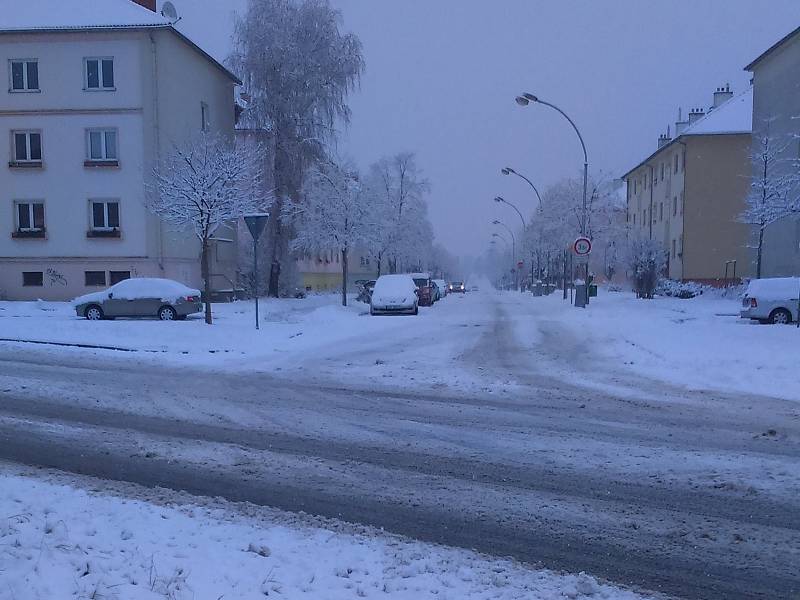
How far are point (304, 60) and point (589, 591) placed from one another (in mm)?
33782

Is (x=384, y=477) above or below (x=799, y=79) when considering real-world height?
below

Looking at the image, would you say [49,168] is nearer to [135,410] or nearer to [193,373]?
[193,373]

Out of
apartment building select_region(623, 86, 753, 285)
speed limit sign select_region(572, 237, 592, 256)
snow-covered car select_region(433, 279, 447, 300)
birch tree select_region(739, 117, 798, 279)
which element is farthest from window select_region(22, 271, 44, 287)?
apartment building select_region(623, 86, 753, 285)

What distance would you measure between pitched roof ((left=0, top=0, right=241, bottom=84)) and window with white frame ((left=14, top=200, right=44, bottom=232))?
7742 millimetres

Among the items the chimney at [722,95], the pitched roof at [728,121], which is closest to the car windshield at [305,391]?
the pitched roof at [728,121]

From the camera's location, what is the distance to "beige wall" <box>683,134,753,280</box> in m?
45.2

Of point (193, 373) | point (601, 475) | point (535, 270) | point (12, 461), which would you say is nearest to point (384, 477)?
Answer: point (601, 475)

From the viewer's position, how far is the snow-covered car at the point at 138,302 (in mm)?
21219

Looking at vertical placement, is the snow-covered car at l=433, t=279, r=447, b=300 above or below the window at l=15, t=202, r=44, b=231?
below

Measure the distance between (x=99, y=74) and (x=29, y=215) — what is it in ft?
24.1

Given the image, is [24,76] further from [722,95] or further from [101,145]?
[722,95]

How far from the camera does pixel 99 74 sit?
1201 inches

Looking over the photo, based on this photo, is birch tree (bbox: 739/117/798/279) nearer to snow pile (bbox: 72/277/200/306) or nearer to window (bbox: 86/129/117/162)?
snow pile (bbox: 72/277/200/306)

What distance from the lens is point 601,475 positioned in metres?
5.98
